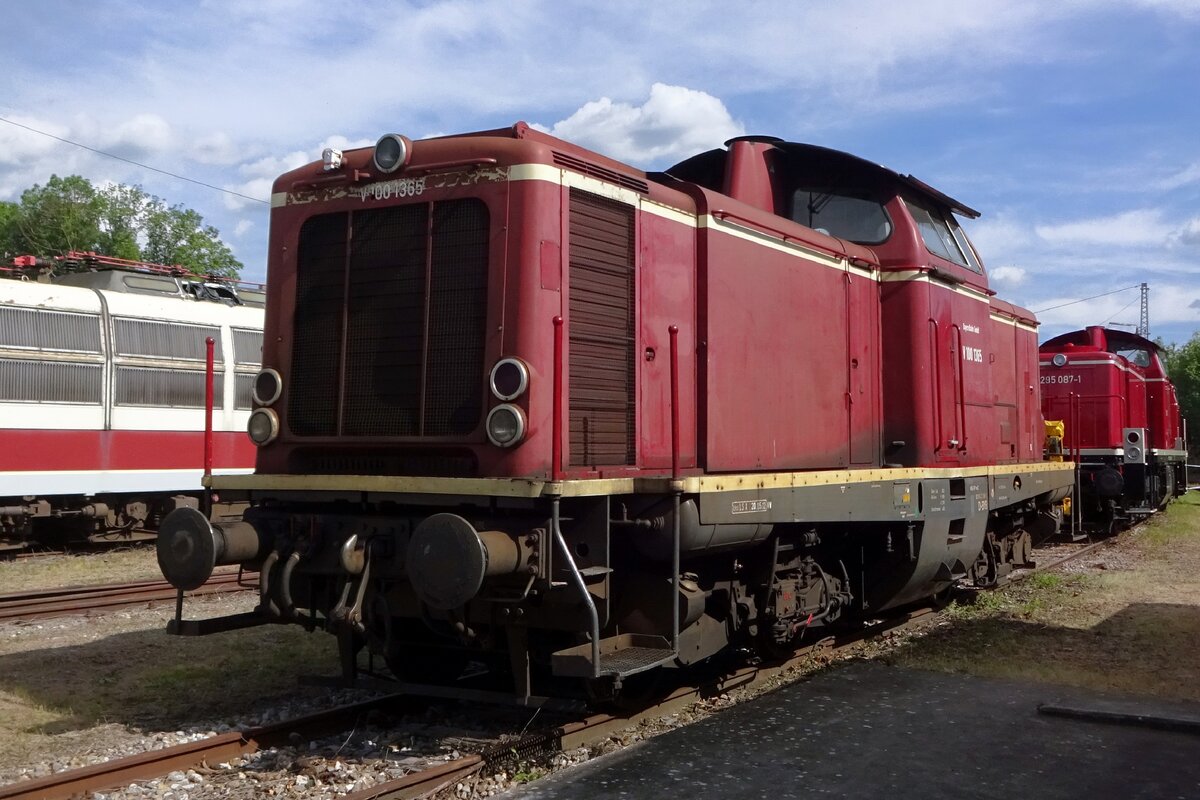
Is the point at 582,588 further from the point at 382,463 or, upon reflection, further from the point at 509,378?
the point at 382,463

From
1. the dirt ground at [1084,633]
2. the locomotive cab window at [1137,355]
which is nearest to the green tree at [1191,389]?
the locomotive cab window at [1137,355]

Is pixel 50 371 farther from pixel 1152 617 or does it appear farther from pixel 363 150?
pixel 1152 617

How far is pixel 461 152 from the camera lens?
5.74 metres

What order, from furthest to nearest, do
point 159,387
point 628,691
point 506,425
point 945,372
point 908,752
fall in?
point 159,387 → point 945,372 → point 628,691 → point 908,752 → point 506,425

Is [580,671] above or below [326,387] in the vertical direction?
below

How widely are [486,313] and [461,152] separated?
926mm

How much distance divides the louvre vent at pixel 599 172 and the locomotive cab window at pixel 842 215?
8.45 feet

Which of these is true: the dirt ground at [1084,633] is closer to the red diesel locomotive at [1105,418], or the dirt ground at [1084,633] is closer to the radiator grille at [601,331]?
the radiator grille at [601,331]

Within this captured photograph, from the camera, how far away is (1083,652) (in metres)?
8.25

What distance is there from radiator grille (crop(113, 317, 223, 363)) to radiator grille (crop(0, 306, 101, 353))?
0.36 metres

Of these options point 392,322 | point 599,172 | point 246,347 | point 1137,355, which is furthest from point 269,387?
point 1137,355

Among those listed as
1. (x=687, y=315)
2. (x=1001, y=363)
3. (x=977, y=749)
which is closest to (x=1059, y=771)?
(x=977, y=749)

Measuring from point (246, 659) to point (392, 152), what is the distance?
402cm

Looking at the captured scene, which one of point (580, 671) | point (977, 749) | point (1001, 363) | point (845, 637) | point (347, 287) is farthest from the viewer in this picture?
point (1001, 363)
